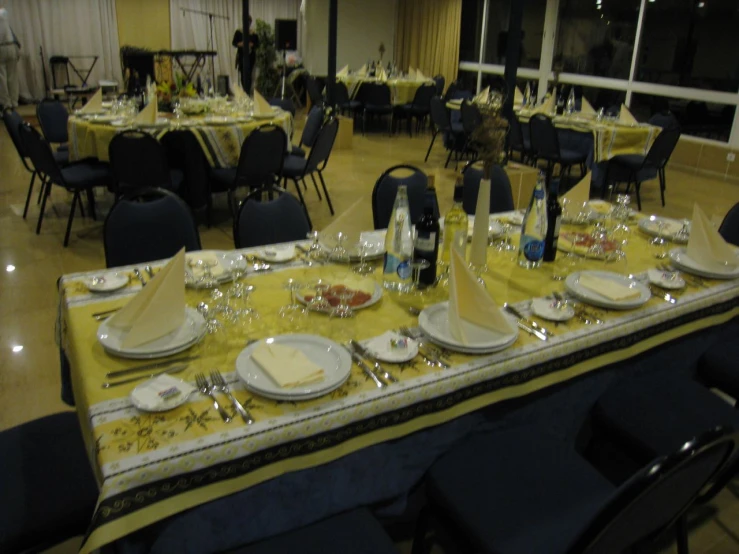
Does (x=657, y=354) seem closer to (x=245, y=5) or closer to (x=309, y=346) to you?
(x=309, y=346)

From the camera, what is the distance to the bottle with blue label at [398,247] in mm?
1990

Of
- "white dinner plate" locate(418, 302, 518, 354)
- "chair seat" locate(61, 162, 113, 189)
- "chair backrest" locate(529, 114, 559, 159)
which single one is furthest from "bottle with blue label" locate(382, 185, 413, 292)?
"chair backrest" locate(529, 114, 559, 159)

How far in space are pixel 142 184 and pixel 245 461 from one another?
3564mm

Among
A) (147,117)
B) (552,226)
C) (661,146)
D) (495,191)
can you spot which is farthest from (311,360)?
(661,146)

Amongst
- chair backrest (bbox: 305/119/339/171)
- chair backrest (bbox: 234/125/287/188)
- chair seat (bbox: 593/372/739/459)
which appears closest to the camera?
chair seat (bbox: 593/372/739/459)

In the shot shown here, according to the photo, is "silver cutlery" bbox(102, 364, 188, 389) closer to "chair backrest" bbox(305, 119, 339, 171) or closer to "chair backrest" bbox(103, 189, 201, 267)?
"chair backrest" bbox(103, 189, 201, 267)

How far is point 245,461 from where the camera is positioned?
50.3 inches

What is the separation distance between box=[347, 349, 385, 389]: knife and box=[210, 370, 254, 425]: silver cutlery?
32 cm

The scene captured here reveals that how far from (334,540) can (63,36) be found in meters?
12.7

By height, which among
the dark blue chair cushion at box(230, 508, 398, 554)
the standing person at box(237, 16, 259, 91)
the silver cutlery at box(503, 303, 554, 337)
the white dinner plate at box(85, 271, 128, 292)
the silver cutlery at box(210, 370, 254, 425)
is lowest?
the dark blue chair cushion at box(230, 508, 398, 554)

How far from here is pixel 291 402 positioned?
1.38 metres

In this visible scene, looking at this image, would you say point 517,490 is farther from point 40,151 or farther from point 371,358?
point 40,151

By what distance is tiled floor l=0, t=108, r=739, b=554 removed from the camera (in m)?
2.57

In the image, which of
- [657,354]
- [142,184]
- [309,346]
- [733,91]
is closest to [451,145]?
[733,91]
